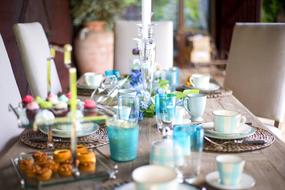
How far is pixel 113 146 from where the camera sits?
1266 millimetres

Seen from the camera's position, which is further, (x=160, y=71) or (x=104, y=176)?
(x=160, y=71)

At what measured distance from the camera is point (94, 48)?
18.6 ft

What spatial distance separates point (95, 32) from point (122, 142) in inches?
179

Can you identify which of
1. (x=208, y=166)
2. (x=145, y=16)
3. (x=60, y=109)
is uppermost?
(x=145, y=16)

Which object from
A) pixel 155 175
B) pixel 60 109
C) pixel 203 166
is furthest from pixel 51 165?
pixel 203 166

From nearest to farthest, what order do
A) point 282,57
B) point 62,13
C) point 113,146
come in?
point 113,146 → point 282,57 → point 62,13

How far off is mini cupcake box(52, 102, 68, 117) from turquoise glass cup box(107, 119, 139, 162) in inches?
6.5

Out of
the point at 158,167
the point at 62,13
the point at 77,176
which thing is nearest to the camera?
the point at 158,167

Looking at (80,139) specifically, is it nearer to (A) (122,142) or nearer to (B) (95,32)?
(A) (122,142)

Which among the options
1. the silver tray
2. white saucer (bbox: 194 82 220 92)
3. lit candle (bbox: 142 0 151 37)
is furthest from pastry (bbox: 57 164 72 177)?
white saucer (bbox: 194 82 220 92)

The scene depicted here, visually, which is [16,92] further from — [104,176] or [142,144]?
[104,176]

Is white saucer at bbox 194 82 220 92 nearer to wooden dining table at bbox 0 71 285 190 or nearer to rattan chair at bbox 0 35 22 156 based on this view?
wooden dining table at bbox 0 71 285 190

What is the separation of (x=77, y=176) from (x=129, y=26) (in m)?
1.95

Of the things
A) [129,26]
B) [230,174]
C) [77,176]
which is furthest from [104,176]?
[129,26]
